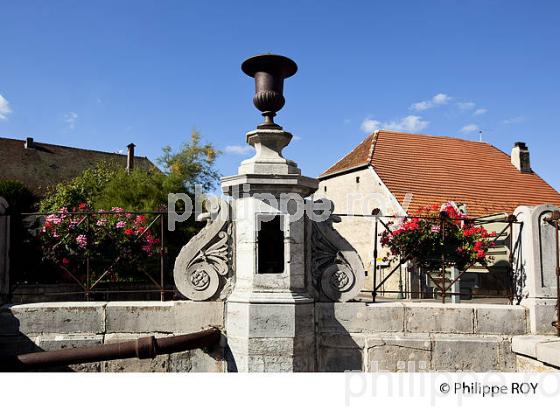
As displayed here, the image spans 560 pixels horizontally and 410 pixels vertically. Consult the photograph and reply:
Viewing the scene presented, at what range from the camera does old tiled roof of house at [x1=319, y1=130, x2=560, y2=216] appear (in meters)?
17.2

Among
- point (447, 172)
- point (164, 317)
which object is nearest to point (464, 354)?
point (164, 317)

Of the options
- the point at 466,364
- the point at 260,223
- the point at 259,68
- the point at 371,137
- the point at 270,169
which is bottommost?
the point at 466,364

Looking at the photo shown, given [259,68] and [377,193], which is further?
[377,193]

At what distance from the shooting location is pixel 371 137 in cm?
2008

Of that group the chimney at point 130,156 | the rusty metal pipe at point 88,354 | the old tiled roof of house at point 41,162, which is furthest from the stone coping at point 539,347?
the chimney at point 130,156

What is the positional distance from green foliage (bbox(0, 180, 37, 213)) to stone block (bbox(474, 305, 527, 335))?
19694 millimetres

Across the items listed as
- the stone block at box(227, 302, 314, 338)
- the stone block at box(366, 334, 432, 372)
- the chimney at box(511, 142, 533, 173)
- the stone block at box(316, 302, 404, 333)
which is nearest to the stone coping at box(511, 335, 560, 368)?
the stone block at box(366, 334, 432, 372)

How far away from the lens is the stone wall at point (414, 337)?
4277 mm

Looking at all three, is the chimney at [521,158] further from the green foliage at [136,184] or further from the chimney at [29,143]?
the chimney at [29,143]

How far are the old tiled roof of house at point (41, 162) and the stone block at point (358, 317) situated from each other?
24.1 metres

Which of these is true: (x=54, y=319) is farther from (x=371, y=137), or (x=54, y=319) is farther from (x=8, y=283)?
(x=371, y=137)

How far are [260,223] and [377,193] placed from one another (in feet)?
44.8
